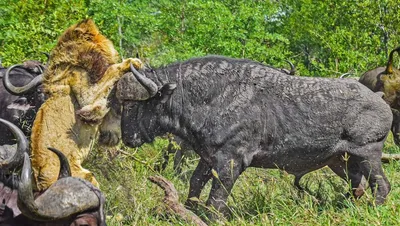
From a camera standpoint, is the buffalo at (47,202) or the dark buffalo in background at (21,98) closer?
the buffalo at (47,202)

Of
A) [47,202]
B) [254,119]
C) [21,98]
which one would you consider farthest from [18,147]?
[21,98]

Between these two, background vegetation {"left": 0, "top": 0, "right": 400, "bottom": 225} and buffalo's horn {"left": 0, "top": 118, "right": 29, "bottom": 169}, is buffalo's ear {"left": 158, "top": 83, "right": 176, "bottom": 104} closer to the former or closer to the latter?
background vegetation {"left": 0, "top": 0, "right": 400, "bottom": 225}

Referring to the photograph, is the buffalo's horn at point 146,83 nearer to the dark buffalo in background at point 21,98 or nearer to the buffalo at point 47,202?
the dark buffalo in background at point 21,98

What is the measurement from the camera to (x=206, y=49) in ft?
47.3

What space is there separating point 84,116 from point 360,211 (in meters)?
2.29

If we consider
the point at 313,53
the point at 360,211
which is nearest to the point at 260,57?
the point at 360,211

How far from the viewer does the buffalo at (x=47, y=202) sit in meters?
4.58

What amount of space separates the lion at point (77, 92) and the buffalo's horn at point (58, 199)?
3.16 ft

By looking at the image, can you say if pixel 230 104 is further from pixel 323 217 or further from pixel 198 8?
pixel 198 8

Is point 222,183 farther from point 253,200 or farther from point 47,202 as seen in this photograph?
point 47,202

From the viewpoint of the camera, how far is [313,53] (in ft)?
112

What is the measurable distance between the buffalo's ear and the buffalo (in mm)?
2054

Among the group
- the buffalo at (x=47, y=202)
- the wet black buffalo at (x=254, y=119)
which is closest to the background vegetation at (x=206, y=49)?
the wet black buffalo at (x=254, y=119)

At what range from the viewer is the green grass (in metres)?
5.78
